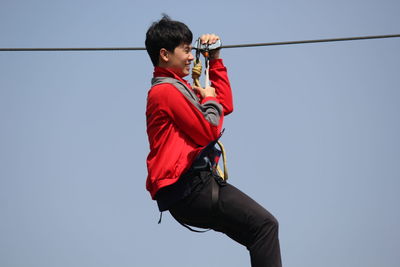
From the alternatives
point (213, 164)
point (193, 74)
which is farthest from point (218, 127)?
point (193, 74)

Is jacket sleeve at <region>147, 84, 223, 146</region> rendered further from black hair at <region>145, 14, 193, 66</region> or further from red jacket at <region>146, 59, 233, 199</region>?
black hair at <region>145, 14, 193, 66</region>

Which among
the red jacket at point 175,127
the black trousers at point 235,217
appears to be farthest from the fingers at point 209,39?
the black trousers at point 235,217

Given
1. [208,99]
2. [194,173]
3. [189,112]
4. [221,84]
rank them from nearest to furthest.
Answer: [189,112] < [194,173] < [208,99] < [221,84]

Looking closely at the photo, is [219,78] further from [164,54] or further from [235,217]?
[235,217]

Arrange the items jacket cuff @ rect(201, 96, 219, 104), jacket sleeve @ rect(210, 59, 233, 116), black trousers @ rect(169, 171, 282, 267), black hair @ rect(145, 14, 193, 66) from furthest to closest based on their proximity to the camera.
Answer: jacket sleeve @ rect(210, 59, 233, 116)
black hair @ rect(145, 14, 193, 66)
jacket cuff @ rect(201, 96, 219, 104)
black trousers @ rect(169, 171, 282, 267)

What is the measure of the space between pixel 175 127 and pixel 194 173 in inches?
13.8

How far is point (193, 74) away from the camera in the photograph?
5426mm

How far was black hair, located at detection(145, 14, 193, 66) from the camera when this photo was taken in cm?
520

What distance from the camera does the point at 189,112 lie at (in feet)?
16.0

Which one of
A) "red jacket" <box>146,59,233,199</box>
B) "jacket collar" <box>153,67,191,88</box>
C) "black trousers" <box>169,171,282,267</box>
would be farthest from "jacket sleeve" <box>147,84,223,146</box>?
"black trousers" <box>169,171,282,267</box>

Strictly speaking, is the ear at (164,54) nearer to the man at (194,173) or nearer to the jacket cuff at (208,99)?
the man at (194,173)

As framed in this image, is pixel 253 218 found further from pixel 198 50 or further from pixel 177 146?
pixel 198 50

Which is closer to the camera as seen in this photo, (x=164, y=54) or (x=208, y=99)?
(x=208, y=99)

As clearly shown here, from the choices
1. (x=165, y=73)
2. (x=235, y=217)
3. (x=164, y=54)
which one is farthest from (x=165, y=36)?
(x=235, y=217)
